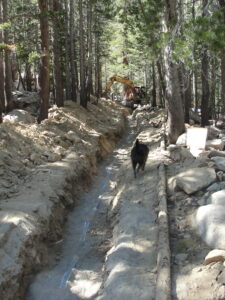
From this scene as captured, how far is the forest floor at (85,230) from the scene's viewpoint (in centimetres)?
595

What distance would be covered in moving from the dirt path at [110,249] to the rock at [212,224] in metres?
0.90

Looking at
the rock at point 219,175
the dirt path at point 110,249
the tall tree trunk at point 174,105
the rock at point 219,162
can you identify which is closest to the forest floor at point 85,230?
the dirt path at point 110,249

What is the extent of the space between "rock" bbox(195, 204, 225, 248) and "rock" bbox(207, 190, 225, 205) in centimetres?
17

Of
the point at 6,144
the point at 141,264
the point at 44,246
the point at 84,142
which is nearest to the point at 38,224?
the point at 44,246

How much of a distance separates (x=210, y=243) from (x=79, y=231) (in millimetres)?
3995

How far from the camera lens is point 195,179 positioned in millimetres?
8477

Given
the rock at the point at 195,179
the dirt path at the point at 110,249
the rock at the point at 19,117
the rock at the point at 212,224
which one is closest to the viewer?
the dirt path at the point at 110,249

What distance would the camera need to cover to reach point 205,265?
584 centimetres

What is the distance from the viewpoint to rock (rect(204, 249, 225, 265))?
569cm

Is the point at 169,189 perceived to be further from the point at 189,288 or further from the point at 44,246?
the point at 189,288

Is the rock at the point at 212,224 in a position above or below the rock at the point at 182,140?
below

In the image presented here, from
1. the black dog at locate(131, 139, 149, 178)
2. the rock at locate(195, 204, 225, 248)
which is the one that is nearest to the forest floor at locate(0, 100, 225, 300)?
the rock at locate(195, 204, 225, 248)

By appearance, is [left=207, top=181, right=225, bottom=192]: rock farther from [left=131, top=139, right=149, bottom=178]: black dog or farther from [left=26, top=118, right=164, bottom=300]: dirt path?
[left=131, top=139, right=149, bottom=178]: black dog

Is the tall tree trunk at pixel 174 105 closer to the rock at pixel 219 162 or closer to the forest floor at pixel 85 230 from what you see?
the forest floor at pixel 85 230
